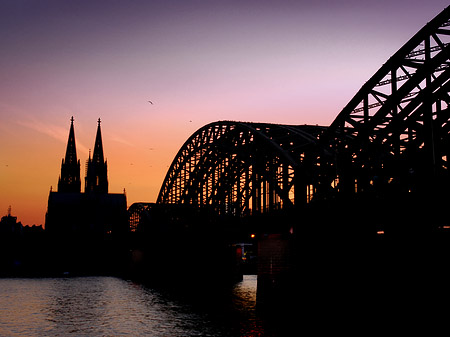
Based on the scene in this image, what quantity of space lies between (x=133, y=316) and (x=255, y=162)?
664 inches

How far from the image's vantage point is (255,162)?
52.8m

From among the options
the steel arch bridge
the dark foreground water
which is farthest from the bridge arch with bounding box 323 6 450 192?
the dark foreground water

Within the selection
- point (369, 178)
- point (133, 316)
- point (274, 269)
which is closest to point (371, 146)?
point (369, 178)

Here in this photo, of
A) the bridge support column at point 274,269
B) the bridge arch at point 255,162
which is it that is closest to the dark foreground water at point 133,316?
the bridge support column at point 274,269

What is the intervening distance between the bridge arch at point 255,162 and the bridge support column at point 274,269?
285 centimetres

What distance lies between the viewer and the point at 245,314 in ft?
149

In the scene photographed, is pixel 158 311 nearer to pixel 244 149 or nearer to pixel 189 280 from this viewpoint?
pixel 244 149

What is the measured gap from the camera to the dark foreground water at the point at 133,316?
3909cm

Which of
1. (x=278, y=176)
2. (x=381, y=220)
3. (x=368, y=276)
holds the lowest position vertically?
(x=368, y=276)

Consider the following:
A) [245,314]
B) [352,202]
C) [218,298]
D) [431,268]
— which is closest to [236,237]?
[218,298]

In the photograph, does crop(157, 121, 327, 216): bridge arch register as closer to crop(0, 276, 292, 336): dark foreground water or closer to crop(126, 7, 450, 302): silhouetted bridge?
crop(126, 7, 450, 302): silhouetted bridge

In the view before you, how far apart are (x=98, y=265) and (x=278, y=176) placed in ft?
336

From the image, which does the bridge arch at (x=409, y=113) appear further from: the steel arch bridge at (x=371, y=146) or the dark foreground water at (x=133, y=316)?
the dark foreground water at (x=133, y=316)

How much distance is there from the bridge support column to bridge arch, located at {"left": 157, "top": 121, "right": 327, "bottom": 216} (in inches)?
112
